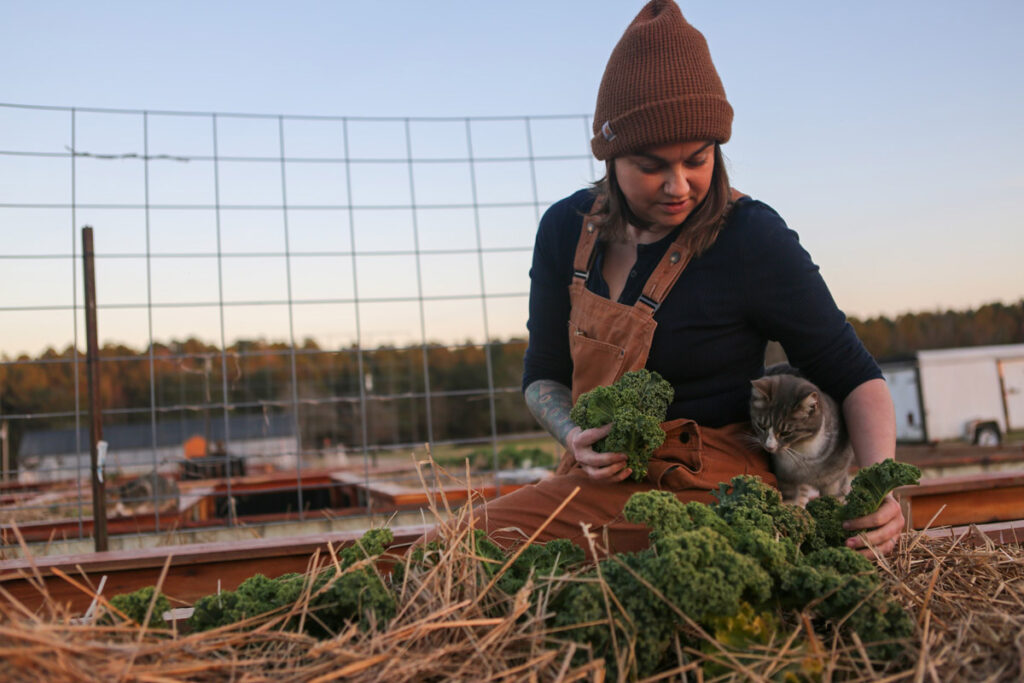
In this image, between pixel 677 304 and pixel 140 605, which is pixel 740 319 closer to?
pixel 677 304

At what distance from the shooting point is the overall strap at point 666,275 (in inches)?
89.6

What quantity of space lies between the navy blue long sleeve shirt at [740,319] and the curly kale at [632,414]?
0.38 metres

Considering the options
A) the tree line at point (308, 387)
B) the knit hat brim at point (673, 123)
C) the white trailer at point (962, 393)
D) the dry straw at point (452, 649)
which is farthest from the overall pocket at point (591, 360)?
the white trailer at point (962, 393)

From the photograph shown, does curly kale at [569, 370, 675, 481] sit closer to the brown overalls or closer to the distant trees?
the brown overalls

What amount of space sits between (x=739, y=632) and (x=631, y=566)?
0.71 feet

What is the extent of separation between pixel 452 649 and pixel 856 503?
100 cm

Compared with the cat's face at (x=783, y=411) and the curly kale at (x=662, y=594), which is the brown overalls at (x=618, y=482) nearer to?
the cat's face at (x=783, y=411)

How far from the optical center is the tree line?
578 cm

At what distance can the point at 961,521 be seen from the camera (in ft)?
11.4

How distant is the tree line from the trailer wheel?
4.71 meters

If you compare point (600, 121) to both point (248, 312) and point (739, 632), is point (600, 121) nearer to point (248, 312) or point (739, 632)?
point (739, 632)

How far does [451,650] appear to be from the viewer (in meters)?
1.29

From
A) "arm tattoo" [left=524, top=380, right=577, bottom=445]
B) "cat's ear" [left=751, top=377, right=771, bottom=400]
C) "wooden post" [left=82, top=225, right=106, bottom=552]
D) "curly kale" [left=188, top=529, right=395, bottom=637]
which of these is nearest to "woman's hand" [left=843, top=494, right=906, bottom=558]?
"cat's ear" [left=751, top=377, right=771, bottom=400]

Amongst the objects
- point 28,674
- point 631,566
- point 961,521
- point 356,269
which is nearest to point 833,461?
point 961,521
